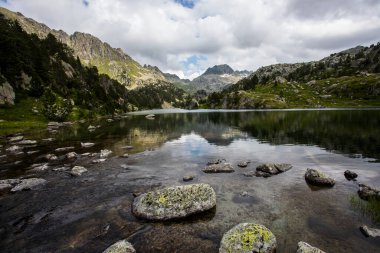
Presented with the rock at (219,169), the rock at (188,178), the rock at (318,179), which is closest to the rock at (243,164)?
the rock at (219,169)

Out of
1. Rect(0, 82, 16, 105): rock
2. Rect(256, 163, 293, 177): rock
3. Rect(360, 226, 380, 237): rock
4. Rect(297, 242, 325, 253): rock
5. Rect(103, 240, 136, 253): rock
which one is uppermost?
Rect(0, 82, 16, 105): rock

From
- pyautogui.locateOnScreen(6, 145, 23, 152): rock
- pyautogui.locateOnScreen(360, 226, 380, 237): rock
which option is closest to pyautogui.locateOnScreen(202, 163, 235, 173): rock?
pyautogui.locateOnScreen(360, 226, 380, 237): rock

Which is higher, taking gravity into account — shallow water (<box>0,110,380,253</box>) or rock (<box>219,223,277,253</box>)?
rock (<box>219,223,277,253</box>)

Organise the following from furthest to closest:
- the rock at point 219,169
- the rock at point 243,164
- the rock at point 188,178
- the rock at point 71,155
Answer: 1. the rock at point 71,155
2. the rock at point 243,164
3. the rock at point 219,169
4. the rock at point 188,178

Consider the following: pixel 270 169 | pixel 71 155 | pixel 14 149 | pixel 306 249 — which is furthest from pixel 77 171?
pixel 306 249

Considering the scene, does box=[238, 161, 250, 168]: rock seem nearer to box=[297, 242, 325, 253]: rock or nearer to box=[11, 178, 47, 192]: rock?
box=[297, 242, 325, 253]: rock

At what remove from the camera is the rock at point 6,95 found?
103875mm

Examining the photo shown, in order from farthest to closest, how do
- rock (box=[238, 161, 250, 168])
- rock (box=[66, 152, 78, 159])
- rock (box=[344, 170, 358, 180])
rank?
rock (box=[66, 152, 78, 159]) → rock (box=[238, 161, 250, 168]) → rock (box=[344, 170, 358, 180])

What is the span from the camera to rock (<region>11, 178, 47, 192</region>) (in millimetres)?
27945

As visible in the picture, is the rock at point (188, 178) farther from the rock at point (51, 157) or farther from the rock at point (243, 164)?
the rock at point (51, 157)

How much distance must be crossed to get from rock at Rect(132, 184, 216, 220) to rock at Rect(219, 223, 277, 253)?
5.27 m

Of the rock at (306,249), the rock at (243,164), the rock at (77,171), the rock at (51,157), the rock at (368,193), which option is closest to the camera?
the rock at (306,249)

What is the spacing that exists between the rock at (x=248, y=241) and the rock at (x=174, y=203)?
5267mm

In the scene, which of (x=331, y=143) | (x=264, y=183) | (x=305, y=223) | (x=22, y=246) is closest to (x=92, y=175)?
(x=22, y=246)
